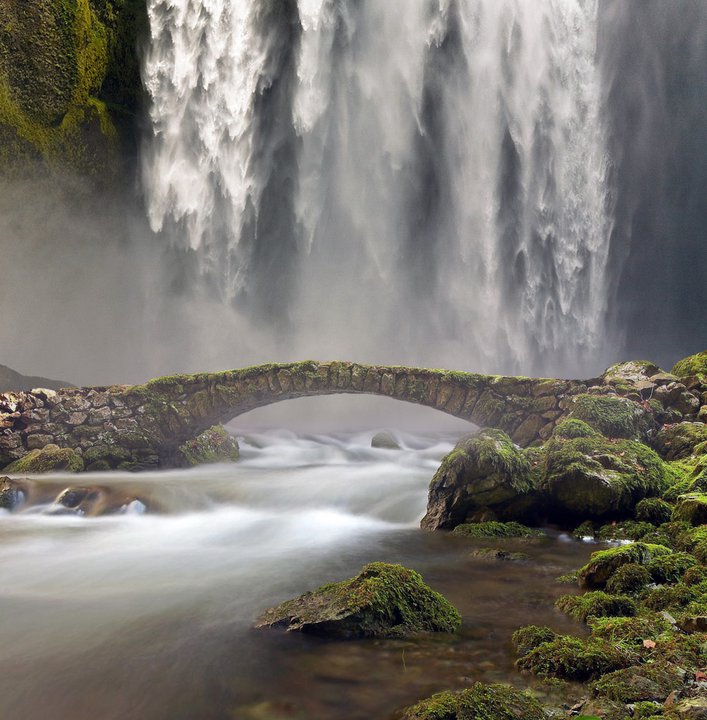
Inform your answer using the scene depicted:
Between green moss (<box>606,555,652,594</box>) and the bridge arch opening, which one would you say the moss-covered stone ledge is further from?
the bridge arch opening

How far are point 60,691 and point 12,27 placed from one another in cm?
2594

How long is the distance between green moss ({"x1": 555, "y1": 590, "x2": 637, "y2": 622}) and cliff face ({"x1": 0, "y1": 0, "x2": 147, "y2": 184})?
2702 cm

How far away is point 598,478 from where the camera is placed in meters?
8.72

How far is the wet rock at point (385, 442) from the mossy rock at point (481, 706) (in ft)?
70.4

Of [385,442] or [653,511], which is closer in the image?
[653,511]

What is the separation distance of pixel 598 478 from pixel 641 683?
20.7 ft

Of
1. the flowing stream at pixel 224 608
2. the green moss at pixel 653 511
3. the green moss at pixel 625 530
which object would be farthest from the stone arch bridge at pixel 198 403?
the green moss at pixel 625 530

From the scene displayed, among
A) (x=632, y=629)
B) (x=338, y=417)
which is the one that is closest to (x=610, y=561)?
(x=632, y=629)

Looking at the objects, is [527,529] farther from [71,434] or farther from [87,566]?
[71,434]

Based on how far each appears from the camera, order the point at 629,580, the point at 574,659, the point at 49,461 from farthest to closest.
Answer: the point at 49,461, the point at 629,580, the point at 574,659

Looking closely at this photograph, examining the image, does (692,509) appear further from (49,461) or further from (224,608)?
(49,461)

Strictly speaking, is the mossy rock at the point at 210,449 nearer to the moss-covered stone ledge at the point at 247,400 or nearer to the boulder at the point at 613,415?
the moss-covered stone ledge at the point at 247,400

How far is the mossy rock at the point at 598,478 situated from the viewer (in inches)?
338

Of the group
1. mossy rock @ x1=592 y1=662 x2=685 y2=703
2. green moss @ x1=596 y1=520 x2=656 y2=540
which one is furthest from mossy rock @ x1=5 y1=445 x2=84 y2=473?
mossy rock @ x1=592 y1=662 x2=685 y2=703
